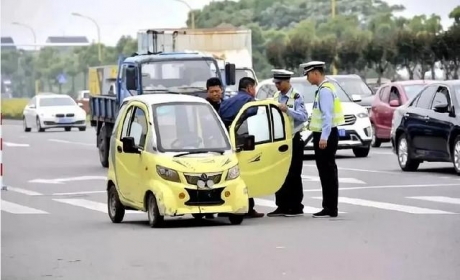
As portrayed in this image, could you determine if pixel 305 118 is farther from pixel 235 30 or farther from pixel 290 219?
pixel 235 30

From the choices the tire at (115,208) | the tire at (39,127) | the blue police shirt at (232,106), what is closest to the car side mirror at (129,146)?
the tire at (115,208)

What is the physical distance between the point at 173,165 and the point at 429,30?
45994mm

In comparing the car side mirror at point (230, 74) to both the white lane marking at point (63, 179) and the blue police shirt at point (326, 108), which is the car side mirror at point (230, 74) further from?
the blue police shirt at point (326, 108)

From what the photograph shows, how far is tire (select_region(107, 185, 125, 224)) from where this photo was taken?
17.8 metres

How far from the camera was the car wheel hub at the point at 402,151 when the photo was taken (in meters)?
26.6

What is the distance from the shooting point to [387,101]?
35.5 m

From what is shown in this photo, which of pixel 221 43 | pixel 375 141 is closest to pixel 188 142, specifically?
pixel 375 141

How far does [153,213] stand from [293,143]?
7.72ft

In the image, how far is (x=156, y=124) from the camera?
→ 17016 mm

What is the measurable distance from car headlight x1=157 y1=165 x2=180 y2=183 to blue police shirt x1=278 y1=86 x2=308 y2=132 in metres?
1.91

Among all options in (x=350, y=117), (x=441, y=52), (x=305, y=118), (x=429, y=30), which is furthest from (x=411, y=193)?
(x=429, y=30)

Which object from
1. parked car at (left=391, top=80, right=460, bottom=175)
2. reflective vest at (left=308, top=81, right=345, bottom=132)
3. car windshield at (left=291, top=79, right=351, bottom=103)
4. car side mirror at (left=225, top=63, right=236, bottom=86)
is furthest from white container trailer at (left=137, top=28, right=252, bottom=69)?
reflective vest at (left=308, top=81, right=345, bottom=132)

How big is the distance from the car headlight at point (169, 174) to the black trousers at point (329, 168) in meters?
1.95

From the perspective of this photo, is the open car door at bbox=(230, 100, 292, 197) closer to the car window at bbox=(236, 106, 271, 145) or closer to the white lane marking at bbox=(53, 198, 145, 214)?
the car window at bbox=(236, 106, 271, 145)
